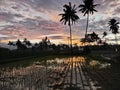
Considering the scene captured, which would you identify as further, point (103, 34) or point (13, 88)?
point (103, 34)

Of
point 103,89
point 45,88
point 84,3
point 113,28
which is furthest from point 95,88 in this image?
point 113,28

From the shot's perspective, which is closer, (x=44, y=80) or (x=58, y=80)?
(x=44, y=80)

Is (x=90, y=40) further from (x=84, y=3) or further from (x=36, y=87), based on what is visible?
(x=36, y=87)

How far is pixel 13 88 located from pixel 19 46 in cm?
15934

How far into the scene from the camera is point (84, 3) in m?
78.1

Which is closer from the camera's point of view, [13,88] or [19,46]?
[13,88]

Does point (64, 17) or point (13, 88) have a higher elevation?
point (64, 17)

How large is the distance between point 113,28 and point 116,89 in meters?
91.0

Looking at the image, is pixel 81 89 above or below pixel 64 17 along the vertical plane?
below

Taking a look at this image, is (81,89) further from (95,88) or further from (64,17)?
(64,17)

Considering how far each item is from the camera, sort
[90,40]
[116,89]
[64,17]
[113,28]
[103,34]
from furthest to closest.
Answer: [103,34] < [90,40] < [113,28] < [64,17] < [116,89]

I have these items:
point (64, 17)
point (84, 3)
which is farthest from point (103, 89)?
point (64, 17)

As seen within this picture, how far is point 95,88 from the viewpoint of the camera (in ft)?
54.0

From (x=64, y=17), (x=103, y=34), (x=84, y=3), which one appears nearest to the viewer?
(x=84, y=3)
